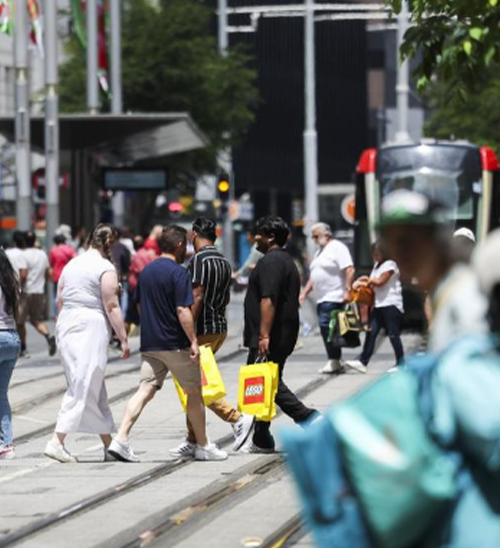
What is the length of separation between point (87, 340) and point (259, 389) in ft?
4.00

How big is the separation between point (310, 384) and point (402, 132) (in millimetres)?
31925

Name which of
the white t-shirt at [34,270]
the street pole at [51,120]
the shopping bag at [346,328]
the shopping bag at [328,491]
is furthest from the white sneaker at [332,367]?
the shopping bag at [328,491]

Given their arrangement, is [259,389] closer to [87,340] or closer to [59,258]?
[87,340]

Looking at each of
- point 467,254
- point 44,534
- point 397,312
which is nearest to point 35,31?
point 397,312

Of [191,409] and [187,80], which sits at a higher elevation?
[187,80]

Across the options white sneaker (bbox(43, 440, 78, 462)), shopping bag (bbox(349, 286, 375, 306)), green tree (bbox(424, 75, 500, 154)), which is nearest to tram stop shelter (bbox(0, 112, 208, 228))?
shopping bag (bbox(349, 286, 375, 306))

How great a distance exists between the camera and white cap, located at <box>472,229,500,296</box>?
15.6 feet

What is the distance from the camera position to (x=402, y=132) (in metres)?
52.2

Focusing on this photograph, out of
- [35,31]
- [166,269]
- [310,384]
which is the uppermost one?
[35,31]

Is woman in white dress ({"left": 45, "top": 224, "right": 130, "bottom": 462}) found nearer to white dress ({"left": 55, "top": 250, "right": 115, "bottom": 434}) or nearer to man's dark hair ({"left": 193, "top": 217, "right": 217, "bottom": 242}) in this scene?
white dress ({"left": 55, "top": 250, "right": 115, "bottom": 434})

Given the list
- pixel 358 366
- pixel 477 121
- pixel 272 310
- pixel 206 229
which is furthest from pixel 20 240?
pixel 477 121

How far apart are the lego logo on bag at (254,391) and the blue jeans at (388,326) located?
793cm

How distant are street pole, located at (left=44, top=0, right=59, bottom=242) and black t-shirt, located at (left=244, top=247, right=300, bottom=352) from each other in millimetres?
20588

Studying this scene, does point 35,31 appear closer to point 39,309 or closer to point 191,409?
point 39,309
